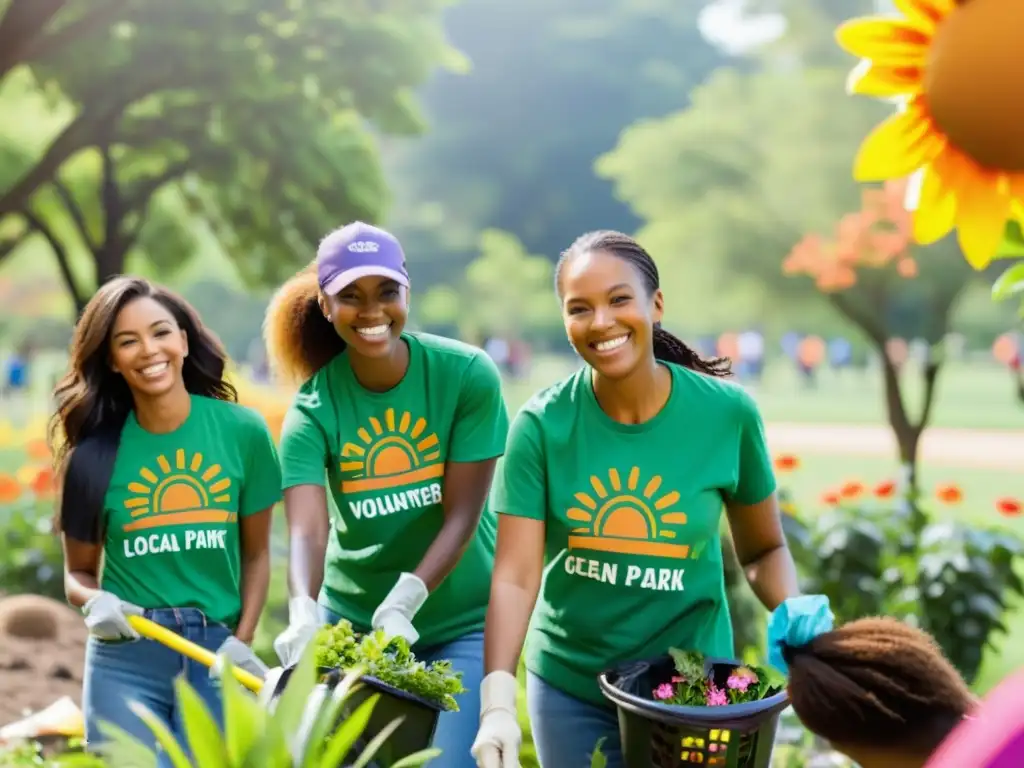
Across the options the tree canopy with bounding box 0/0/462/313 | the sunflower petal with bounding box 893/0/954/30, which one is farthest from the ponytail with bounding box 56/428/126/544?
the tree canopy with bounding box 0/0/462/313

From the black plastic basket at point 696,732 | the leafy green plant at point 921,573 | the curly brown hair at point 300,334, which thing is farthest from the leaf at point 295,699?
the leafy green plant at point 921,573

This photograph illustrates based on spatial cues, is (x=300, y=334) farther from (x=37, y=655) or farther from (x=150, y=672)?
(x=37, y=655)

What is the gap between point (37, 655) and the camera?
5434 millimetres

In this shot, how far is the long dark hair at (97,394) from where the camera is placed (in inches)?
124

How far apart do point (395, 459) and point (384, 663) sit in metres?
0.71

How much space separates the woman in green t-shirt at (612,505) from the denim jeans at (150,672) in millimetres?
926

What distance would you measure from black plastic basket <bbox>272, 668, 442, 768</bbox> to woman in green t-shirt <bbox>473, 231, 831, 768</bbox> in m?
0.19

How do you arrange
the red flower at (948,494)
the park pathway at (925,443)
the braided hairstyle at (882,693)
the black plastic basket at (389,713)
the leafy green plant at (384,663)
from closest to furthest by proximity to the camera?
the braided hairstyle at (882,693) → the black plastic basket at (389,713) → the leafy green plant at (384,663) → the red flower at (948,494) → the park pathway at (925,443)

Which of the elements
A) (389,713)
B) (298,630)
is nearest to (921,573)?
(298,630)

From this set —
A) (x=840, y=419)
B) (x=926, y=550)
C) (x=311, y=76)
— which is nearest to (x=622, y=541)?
(x=926, y=550)

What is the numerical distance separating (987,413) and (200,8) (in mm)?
18700

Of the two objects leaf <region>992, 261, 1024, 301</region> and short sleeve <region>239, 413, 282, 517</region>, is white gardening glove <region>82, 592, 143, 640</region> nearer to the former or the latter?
short sleeve <region>239, 413, 282, 517</region>

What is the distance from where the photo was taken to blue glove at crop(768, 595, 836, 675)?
6.26 ft

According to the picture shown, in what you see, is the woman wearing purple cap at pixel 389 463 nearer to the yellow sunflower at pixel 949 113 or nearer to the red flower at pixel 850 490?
the yellow sunflower at pixel 949 113
